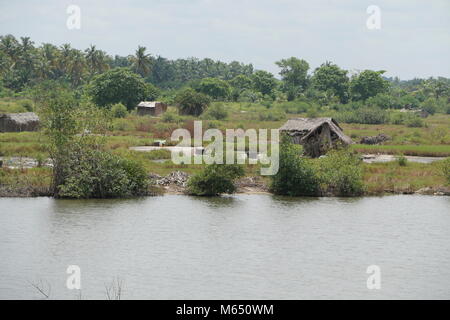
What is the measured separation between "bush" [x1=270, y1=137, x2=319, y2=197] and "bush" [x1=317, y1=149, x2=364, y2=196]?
1.87ft

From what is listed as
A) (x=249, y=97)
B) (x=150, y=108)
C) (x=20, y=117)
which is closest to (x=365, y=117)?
(x=150, y=108)

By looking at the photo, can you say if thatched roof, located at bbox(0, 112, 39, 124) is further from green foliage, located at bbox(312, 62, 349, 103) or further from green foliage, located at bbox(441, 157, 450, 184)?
green foliage, located at bbox(312, 62, 349, 103)

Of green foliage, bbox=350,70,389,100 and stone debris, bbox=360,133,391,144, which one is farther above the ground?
green foliage, bbox=350,70,389,100

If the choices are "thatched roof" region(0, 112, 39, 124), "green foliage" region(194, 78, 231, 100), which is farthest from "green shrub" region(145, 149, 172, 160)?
"green foliage" region(194, 78, 231, 100)

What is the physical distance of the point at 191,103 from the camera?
6981 cm

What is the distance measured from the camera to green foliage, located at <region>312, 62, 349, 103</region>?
98456 mm

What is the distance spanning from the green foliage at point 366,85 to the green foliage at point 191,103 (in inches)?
1200

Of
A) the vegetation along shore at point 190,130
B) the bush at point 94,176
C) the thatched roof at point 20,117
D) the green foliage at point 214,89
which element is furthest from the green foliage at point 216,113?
the bush at point 94,176

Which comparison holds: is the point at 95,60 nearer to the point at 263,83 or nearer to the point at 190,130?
the point at 263,83

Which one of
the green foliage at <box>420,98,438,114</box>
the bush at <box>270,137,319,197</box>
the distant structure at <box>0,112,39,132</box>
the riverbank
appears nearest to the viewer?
the riverbank

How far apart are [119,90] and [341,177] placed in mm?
45044

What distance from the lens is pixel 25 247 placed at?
22266 millimetres
